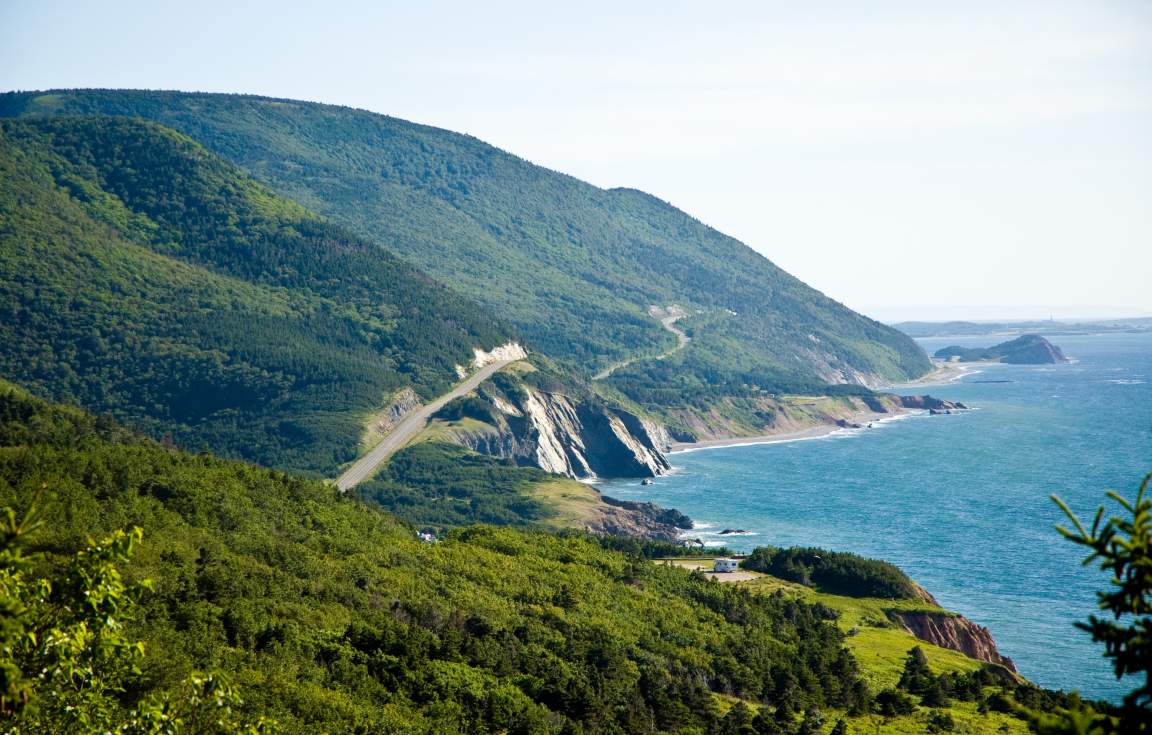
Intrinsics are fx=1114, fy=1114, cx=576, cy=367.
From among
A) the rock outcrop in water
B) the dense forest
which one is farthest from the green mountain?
the dense forest

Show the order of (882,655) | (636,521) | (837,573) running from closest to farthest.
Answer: (882,655) → (837,573) → (636,521)

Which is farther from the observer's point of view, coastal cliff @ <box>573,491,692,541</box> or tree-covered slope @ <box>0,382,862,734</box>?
coastal cliff @ <box>573,491,692,541</box>

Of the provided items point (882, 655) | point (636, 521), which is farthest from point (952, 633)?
point (636, 521)

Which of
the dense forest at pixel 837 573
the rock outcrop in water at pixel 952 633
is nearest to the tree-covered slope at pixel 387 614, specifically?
the rock outcrop in water at pixel 952 633

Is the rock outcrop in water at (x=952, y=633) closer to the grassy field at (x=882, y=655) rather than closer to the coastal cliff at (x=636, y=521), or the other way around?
the grassy field at (x=882, y=655)

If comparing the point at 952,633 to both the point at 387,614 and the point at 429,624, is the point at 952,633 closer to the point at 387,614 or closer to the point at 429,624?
the point at 429,624

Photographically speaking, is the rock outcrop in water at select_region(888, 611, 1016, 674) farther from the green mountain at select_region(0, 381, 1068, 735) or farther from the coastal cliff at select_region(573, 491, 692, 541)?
the coastal cliff at select_region(573, 491, 692, 541)

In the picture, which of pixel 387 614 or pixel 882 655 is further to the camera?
pixel 882 655
